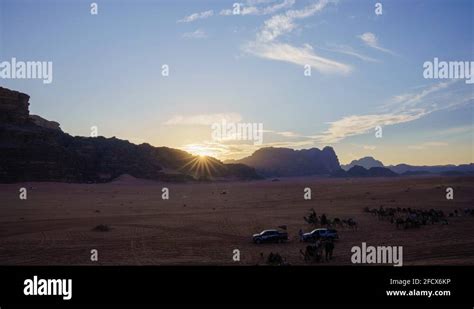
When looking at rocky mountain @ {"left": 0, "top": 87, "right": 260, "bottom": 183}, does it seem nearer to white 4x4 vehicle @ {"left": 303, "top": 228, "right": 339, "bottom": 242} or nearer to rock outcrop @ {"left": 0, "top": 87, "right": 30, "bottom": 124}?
rock outcrop @ {"left": 0, "top": 87, "right": 30, "bottom": 124}

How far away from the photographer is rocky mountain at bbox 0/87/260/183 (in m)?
95.3

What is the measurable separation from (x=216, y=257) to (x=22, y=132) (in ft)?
311

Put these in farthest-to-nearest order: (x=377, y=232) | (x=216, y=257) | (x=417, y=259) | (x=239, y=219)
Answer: (x=239, y=219)
(x=377, y=232)
(x=216, y=257)
(x=417, y=259)

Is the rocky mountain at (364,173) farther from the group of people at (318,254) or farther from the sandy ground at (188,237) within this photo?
the group of people at (318,254)

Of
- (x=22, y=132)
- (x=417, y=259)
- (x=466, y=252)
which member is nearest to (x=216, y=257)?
(x=417, y=259)

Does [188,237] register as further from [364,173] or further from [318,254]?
[364,173]
